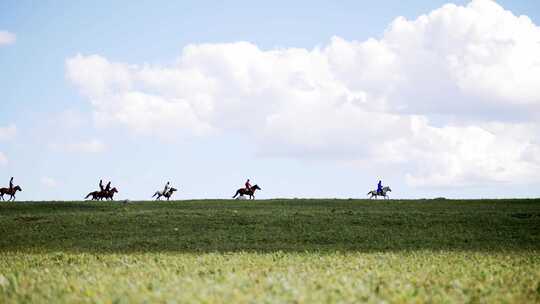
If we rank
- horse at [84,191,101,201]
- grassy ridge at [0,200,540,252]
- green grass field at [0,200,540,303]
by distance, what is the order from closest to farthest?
green grass field at [0,200,540,303]
grassy ridge at [0,200,540,252]
horse at [84,191,101,201]

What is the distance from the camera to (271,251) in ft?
98.7

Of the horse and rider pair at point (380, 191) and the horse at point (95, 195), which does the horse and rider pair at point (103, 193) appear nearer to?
the horse at point (95, 195)

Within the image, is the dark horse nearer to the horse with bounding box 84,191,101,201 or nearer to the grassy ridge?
the horse with bounding box 84,191,101,201

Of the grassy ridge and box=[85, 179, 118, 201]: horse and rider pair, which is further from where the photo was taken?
box=[85, 179, 118, 201]: horse and rider pair

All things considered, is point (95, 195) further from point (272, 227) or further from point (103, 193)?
point (272, 227)

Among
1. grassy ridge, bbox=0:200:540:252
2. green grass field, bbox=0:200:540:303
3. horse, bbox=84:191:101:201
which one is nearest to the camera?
green grass field, bbox=0:200:540:303

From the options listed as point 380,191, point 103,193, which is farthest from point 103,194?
point 380,191

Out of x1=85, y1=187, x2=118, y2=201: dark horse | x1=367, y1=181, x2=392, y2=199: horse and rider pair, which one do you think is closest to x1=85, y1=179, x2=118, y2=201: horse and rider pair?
x1=85, y1=187, x2=118, y2=201: dark horse

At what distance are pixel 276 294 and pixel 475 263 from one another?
12.1 m

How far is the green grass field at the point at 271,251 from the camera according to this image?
12906 millimetres

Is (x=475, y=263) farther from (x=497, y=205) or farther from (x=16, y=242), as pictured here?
(x=497, y=205)

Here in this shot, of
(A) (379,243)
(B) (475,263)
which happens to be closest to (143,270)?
(B) (475,263)

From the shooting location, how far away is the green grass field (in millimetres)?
12906

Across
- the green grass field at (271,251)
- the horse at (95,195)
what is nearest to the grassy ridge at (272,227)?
the green grass field at (271,251)
